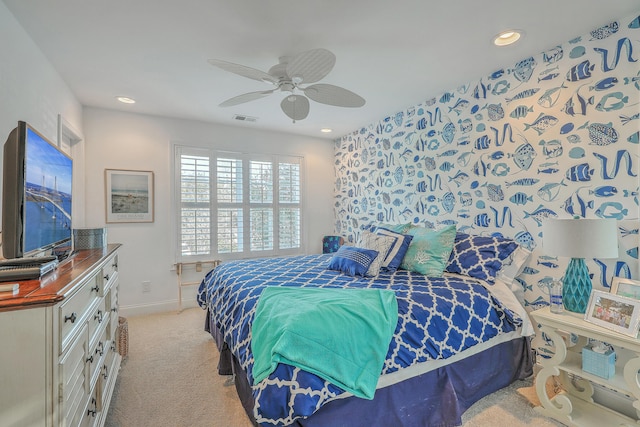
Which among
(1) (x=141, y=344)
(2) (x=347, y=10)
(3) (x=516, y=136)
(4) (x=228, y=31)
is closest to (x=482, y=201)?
(3) (x=516, y=136)

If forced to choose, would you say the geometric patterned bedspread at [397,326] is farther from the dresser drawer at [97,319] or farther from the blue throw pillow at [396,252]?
the dresser drawer at [97,319]

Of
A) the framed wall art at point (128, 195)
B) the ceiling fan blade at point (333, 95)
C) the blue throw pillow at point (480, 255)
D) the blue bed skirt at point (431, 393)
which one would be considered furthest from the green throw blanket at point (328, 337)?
the framed wall art at point (128, 195)

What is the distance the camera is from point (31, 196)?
1.30 meters

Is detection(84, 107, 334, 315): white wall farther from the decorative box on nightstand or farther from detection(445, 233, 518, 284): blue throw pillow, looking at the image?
the decorative box on nightstand

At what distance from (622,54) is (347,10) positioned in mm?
1774

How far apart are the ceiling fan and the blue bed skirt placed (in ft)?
6.12

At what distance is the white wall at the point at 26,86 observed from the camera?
174 cm

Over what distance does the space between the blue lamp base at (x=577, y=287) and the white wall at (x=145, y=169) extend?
3757mm

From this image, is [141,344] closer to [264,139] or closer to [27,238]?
[27,238]

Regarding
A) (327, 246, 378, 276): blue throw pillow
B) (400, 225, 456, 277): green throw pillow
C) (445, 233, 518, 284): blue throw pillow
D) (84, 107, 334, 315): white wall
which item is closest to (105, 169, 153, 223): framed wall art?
(84, 107, 334, 315): white wall

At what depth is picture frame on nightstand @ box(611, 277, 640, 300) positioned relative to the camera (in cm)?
174

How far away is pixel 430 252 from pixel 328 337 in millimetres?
1428

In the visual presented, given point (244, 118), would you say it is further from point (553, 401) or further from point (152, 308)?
point (553, 401)

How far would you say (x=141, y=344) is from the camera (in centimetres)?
288
